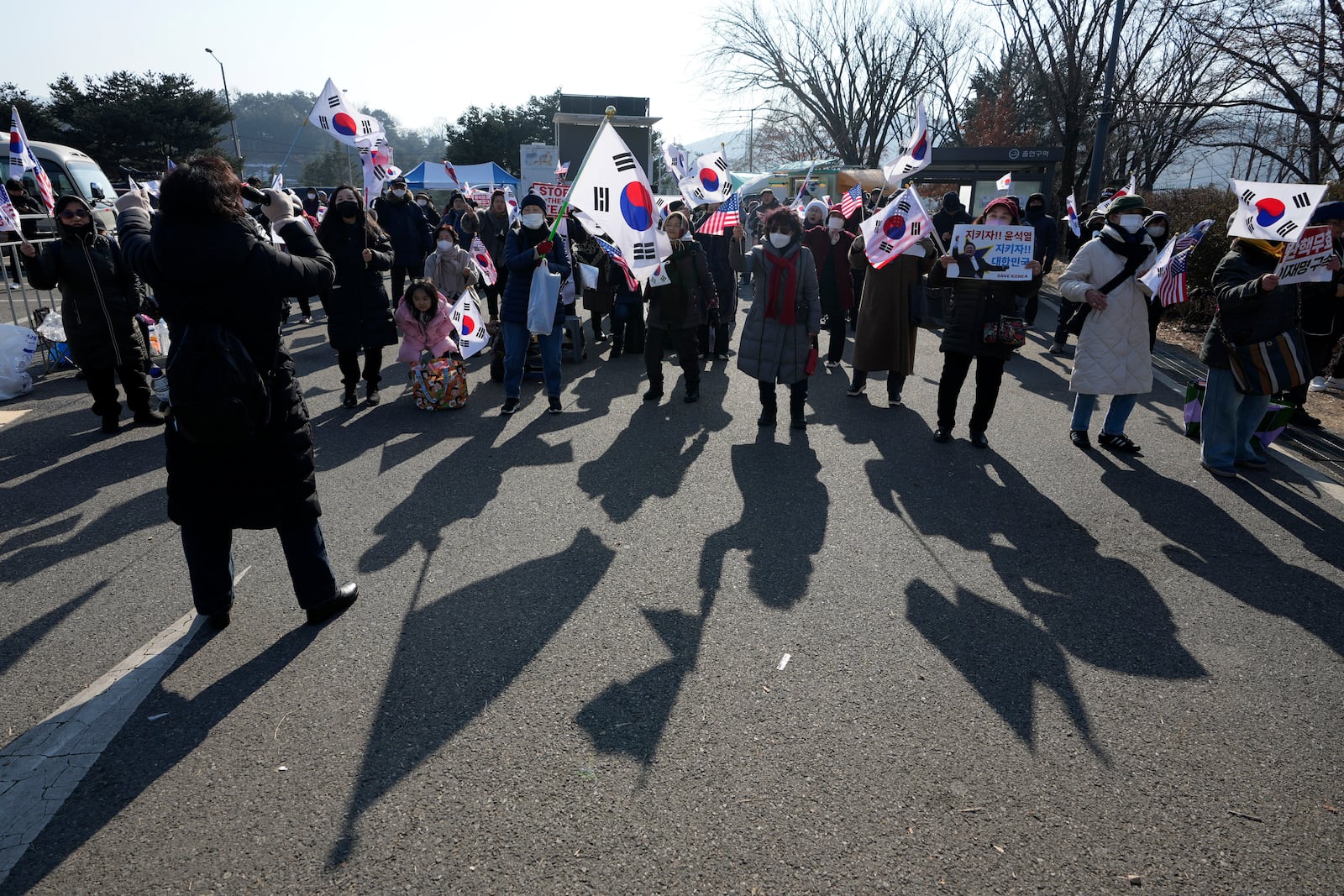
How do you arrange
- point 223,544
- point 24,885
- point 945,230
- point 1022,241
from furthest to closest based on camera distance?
1. point 945,230
2. point 1022,241
3. point 223,544
4. point 24,885

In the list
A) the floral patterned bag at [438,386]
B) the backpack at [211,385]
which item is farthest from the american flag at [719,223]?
the backpack at [211,385]

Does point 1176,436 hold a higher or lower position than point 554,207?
lower

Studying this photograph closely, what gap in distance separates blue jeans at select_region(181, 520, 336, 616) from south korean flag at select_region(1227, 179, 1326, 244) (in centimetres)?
560

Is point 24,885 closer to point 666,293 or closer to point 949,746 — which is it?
point 949,746

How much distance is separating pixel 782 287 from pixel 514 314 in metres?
2.29

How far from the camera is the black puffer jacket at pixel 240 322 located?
2955mm

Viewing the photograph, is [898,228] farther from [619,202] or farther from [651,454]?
[651,454]

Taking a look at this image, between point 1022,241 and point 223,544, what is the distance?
521 centimetres

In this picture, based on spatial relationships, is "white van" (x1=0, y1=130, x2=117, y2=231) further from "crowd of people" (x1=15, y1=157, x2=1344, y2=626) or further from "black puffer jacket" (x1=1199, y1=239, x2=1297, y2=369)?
"black puffer jacket" (x1=1199, y1=239, x2=1297, y2=369)

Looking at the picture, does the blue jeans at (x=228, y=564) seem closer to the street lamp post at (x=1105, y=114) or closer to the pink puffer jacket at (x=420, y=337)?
the pink puffer jacket at (x=420, y=337)

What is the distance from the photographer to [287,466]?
3303mm

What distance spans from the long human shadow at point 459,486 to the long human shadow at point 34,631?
124cm

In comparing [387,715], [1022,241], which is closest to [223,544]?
[387,715]

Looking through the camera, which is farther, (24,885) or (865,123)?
(865,123)
